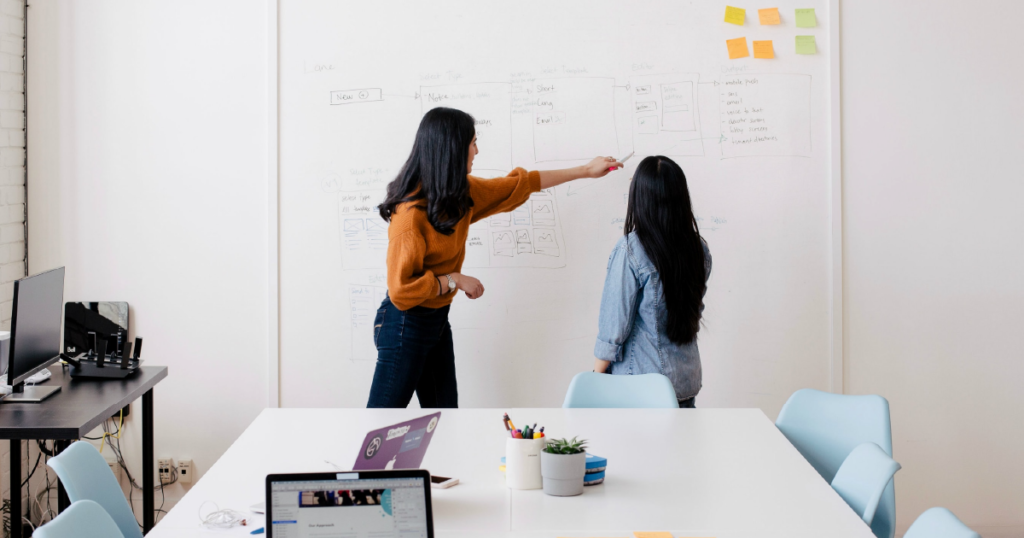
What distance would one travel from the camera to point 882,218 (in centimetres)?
336

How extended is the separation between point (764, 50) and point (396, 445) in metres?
2.56

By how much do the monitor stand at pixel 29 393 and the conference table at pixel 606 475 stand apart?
809mm

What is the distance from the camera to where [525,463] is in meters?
1.75

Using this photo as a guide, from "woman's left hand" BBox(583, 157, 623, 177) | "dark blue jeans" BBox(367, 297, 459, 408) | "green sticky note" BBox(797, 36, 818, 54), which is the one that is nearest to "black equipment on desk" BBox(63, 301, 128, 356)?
"dark blue jeans" BBox(367, 297, 459, 408)

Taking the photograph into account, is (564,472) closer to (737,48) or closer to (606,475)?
(606,475)

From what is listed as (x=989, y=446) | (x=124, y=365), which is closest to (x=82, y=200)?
(x=124, y=365)

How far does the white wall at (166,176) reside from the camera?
339 cm

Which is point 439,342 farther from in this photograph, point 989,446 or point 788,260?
point 989,446

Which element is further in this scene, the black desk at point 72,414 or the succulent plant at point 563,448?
the black desk at point 72,414

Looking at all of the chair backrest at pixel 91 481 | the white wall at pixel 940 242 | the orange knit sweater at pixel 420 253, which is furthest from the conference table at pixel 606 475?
the white wall at pixel 940 242

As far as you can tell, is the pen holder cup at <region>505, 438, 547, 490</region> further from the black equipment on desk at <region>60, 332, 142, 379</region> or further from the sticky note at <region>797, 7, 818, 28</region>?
the sticky note at <region>797, 7, 818, 28</region>

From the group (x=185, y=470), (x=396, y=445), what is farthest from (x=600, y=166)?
(x=185, y=470)

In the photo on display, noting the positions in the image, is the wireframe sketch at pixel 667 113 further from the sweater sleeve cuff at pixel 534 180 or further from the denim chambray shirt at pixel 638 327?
the denim chambray shirt at pixel 638 327

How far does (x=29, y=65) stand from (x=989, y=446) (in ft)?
15.0
